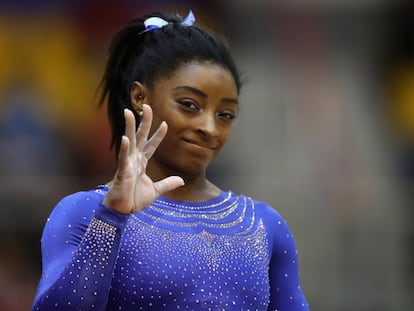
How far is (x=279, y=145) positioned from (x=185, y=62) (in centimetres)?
544

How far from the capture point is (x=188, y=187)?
7.89 feet

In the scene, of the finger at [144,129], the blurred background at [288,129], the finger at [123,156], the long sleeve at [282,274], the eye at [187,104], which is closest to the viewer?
the finger at [123,156]

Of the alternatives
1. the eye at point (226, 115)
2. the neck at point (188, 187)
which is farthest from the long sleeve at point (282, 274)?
the eye at point (226, 115)

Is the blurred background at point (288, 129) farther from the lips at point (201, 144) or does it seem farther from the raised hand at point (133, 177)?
the raised hand at point (133, 177)

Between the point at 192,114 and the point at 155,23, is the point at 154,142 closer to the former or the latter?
the point at 192,114

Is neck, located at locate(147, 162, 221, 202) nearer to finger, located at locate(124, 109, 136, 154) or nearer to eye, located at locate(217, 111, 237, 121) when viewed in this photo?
eye, located at locate(217, 111, 237, 121)

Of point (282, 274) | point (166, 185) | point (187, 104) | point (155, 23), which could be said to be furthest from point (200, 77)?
point (282, 274)

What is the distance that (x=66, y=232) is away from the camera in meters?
2.15

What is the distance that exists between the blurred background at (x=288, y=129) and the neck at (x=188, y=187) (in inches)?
176

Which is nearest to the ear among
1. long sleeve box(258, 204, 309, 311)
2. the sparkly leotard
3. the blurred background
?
the sparkly leotard

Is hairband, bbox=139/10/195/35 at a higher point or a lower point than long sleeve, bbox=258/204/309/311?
higher

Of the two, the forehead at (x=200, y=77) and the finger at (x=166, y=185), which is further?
the forehead at (x=200, y=77)

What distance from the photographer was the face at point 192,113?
230cm

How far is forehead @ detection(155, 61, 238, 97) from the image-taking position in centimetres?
232
